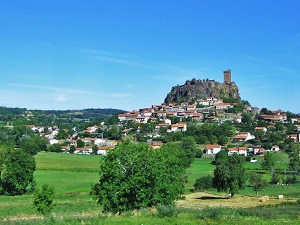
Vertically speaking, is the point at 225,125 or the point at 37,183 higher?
the point at 225,125

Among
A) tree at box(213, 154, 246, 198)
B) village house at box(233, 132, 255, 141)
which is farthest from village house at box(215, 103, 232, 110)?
tree at box(213, 154, 246, 198)

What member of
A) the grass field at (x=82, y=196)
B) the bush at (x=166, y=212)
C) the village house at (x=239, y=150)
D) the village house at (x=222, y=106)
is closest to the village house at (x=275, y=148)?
the village house at (x=239, y=150)

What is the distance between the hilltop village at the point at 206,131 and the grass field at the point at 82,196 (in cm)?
2328

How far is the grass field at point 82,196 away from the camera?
27053 mm

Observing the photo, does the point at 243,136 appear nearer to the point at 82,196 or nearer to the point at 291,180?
the point at 291,180

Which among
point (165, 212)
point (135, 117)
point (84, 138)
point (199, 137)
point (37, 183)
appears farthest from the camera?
point (135, 117)

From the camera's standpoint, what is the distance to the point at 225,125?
144 m

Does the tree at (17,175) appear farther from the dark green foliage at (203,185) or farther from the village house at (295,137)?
the village house at (295,137)

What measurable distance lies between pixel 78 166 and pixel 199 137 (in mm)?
53666

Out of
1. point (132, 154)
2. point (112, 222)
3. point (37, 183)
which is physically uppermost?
point (132, 154)

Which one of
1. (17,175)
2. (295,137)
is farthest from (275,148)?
(17,175)

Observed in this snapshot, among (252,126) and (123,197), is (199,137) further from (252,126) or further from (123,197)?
(123,197)

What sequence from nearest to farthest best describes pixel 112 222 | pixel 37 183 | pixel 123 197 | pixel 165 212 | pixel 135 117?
pixel 112 222 < pixel 165 212 < pixel 123 197 < pixel 37 183 < pixel 135 117

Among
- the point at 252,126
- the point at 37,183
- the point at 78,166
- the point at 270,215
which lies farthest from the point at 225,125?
the point at 270,215
